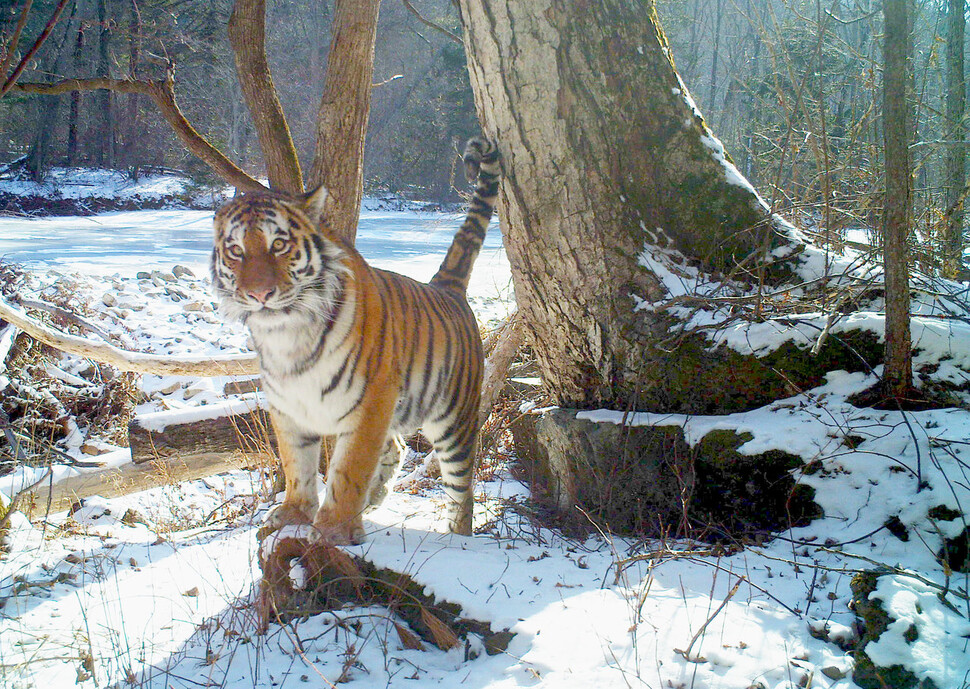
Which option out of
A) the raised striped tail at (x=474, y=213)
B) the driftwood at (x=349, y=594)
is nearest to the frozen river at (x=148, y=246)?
the raised striped tail at (x=474, y=213)

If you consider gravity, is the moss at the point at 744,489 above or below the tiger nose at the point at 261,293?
below

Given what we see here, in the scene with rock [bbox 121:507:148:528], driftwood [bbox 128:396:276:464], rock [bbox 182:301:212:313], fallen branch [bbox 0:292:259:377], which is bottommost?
rock [bbox 121:507:148:528]

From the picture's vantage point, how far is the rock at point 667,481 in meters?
3.02

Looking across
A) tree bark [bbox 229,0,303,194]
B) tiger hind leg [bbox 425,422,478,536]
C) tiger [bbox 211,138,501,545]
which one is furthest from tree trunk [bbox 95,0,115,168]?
tiger hind leg [bbox 425,422,478,536]

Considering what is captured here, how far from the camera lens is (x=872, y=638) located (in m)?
1.96

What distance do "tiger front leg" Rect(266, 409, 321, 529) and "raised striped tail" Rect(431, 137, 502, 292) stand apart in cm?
134

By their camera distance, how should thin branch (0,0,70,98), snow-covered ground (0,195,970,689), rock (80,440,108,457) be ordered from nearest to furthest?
snow-covered ground (0,195,970,689) < thin branch (0,0,70,98) < rock (80,440,108,457)

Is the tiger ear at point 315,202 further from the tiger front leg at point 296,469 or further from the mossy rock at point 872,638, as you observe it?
the mossy rock at point 872,638

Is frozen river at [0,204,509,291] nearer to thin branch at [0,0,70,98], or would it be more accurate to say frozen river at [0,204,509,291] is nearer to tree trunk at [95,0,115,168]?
thin branch at [0,0,70,98]

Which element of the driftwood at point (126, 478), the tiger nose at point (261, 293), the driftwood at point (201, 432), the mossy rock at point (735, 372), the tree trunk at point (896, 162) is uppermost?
the tree trunk at point (896, 162)

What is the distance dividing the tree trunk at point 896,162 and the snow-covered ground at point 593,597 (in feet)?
1.81

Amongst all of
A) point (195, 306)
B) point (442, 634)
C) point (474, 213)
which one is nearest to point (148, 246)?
point (195, 306)

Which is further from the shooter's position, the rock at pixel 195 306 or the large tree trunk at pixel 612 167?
the rock at pixel 195 306

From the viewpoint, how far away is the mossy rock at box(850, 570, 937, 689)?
1.85 m
